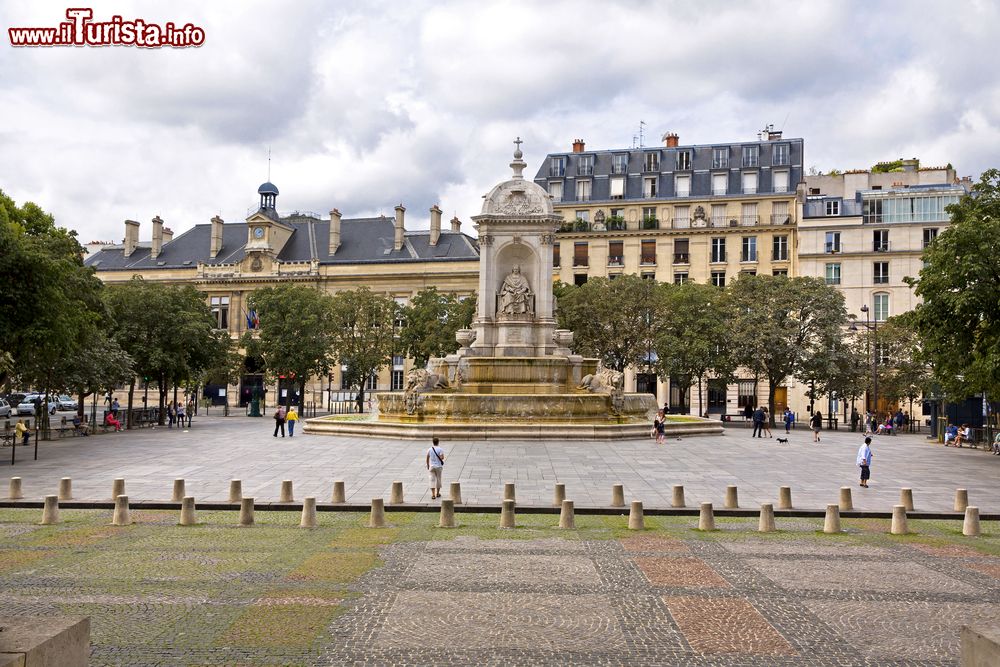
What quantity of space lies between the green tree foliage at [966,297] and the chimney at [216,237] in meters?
80.6

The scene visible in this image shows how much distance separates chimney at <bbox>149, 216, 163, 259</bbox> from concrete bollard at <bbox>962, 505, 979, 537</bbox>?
9735cm

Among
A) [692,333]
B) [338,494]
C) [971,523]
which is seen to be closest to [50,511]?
[338,494]

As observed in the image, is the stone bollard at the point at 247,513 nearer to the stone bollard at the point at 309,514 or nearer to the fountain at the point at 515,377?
the stone bollard at the point at 309,514

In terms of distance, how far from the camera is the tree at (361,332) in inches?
2729

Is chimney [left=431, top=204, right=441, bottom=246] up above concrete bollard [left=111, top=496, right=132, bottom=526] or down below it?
above

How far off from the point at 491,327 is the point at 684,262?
1662 inches

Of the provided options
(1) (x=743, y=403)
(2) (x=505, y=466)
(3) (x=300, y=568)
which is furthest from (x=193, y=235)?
(3) (x=300, y=568)

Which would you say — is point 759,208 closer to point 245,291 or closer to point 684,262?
point 684,262

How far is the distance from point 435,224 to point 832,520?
262 feet

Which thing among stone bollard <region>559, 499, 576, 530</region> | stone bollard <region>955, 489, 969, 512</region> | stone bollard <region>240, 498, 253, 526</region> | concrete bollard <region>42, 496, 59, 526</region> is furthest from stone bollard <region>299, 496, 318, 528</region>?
stone bollard <region>955, 489, 969, 512</region>

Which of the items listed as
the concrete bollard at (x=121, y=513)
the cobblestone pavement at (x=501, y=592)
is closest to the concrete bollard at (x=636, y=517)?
the cobblestone pavement at (x=501, y=592)

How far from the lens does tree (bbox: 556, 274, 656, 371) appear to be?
60469 millimetres

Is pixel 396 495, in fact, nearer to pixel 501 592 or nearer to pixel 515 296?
pixel 501 592

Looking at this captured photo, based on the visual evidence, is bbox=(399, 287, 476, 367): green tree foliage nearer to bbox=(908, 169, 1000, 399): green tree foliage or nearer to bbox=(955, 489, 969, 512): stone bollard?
bbox=(908, 169, 1000, 399): green tree foliage
